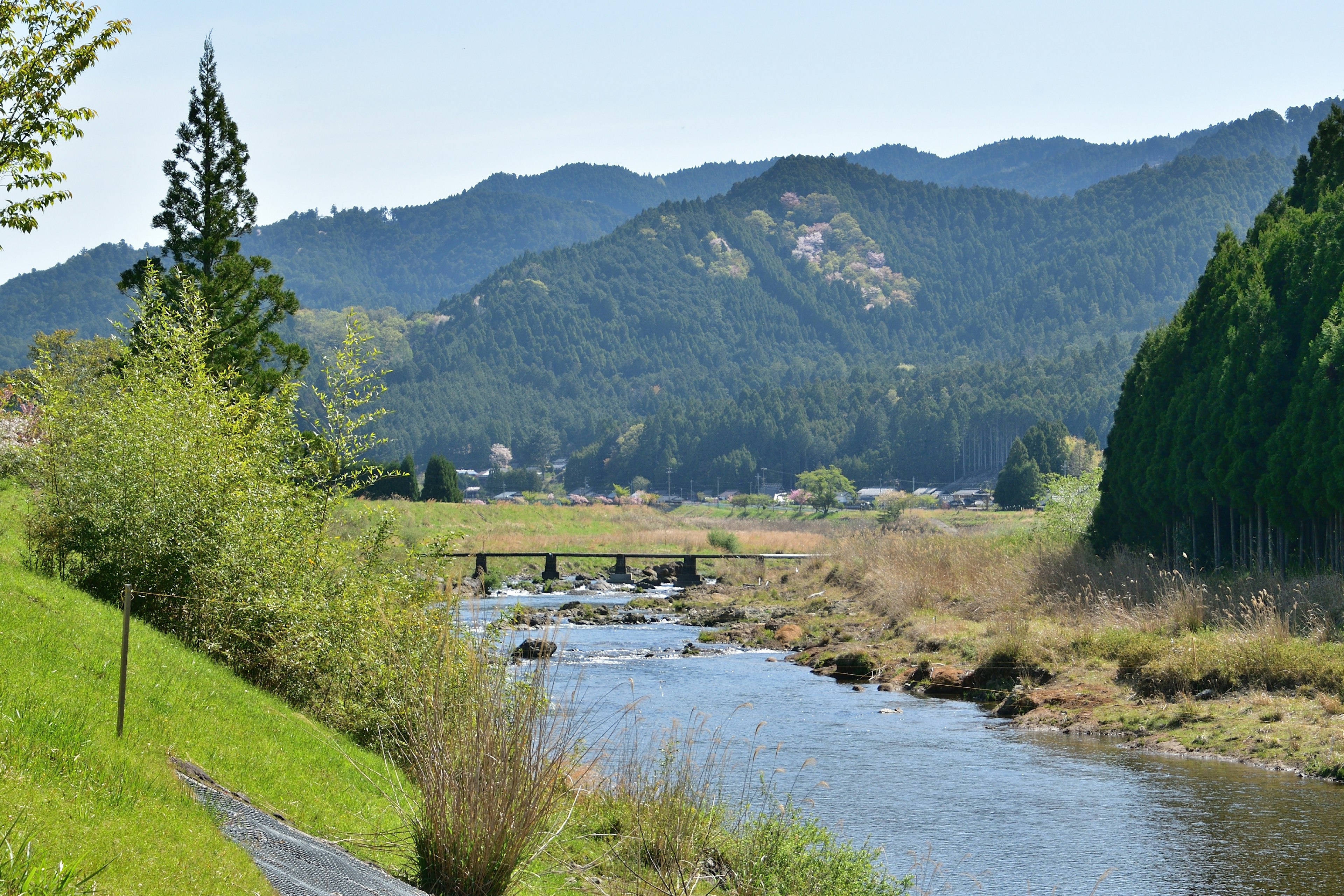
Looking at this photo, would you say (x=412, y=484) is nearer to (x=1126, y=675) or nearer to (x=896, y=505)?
(x=896, y=505)

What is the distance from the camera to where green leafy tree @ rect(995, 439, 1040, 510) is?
109m

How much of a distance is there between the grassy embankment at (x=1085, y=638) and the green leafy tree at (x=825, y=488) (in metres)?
75.9

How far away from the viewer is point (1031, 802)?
1781 cm

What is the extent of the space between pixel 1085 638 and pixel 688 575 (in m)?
39.6

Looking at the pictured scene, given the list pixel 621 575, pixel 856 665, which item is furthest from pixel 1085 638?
pixel 621 575

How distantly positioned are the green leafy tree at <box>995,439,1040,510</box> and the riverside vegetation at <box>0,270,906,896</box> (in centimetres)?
9233

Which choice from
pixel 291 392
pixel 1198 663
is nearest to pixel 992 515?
pixel 1198 663

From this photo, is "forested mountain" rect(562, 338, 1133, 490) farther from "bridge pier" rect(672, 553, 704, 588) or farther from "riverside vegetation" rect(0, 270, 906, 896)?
"riverside vegetation" rect(0, 270, 906, 896)

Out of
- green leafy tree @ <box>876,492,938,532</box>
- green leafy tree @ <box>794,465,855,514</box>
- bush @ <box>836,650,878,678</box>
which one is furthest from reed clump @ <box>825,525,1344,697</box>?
green leafy tree @ <box>794,465,855,514</box>

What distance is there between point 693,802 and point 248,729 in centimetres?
444

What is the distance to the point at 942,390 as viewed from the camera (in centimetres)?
18600

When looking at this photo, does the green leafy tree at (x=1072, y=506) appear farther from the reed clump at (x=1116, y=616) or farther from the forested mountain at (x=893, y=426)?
the forested mountain at (x=893, y=426)

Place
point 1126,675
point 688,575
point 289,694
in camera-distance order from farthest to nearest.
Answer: point 688,575, point 1126,675, point 289,694

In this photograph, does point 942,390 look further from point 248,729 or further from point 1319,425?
point 248,729
